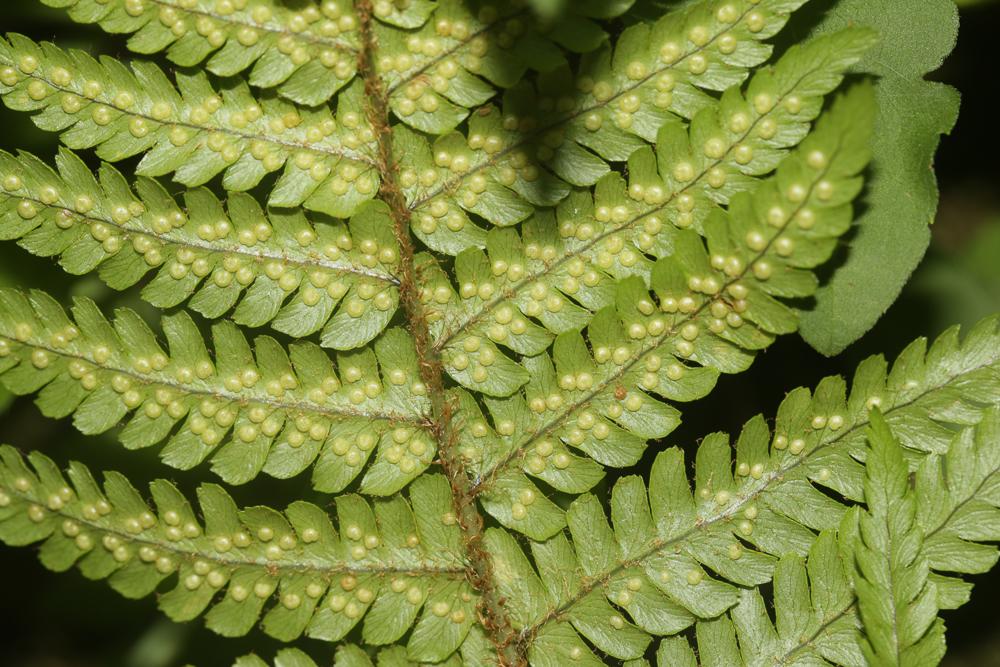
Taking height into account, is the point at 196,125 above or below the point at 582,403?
above

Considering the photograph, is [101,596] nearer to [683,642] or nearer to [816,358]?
[683,642]

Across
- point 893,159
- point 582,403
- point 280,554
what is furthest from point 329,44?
point 893,159

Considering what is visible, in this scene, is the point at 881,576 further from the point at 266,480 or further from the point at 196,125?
the point at 266,480

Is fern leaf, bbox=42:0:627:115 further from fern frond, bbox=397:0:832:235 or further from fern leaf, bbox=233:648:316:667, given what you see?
fern leaf, bbox=233:648:316:667

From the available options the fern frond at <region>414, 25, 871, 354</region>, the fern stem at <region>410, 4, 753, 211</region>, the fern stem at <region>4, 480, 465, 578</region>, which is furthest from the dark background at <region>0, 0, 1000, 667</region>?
the fern stem at <region>410, 4, 753, 211</region>

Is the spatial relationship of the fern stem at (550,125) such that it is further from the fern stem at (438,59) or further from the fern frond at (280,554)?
the fern frond at (280,554)

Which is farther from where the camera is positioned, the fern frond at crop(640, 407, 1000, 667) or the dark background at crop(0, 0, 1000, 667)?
the dark background at crop(0, 0, 1000, 667)
